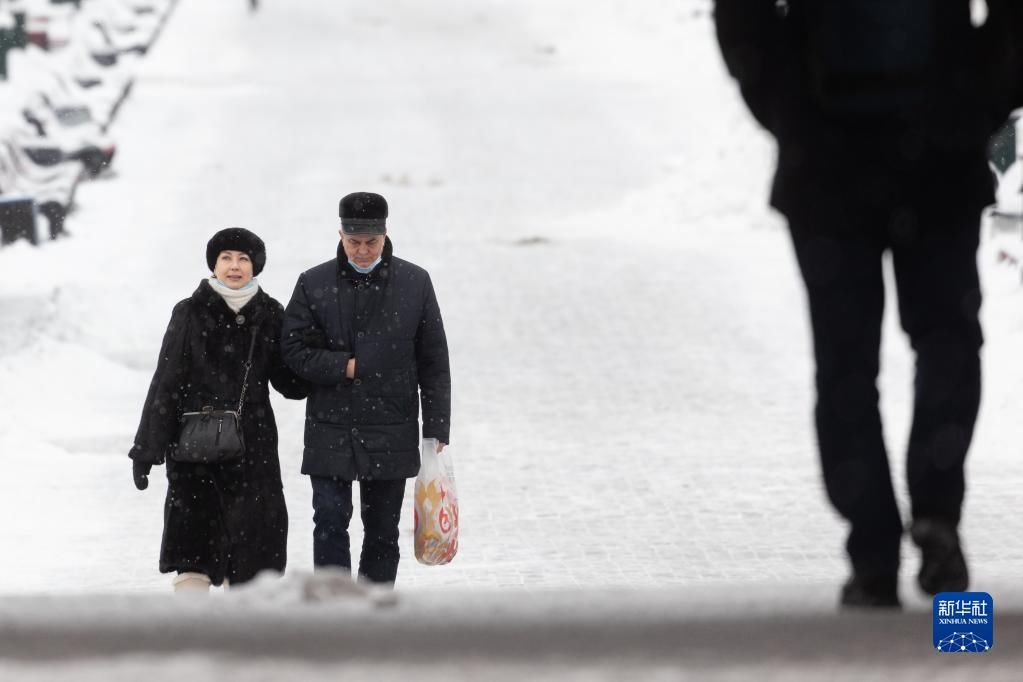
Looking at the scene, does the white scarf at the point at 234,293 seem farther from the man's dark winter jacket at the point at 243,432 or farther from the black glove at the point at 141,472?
the black glove at the point at 141,472

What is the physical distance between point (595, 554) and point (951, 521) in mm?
4922

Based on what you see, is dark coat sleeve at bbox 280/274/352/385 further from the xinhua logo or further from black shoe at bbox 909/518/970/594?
the xinhua logo

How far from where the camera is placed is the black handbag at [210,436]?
6727 mm

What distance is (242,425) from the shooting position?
268 inches

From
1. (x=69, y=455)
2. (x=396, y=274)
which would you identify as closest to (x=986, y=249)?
(x=69, y=455)

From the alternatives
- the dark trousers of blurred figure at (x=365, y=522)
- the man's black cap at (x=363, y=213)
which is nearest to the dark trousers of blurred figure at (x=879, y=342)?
the man's black cap at (x=363, y=213)

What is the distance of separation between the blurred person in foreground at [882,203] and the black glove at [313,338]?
3.28m

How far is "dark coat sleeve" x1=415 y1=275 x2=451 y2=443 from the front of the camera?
6921mm

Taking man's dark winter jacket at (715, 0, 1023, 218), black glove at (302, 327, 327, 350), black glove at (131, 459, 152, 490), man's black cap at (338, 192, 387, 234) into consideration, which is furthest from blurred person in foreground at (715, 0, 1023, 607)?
black glove at (131, 459, 152, 490)

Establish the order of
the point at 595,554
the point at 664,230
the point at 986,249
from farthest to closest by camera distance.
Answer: the point at 664,230, the point at 986,249, the point at 595,554

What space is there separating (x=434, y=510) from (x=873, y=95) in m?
3.49

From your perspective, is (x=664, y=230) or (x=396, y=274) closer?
(x=396, y=274)

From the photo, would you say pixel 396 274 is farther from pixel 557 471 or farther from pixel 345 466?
pixel 557 471

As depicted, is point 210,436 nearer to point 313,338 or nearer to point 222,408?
point 222,408
